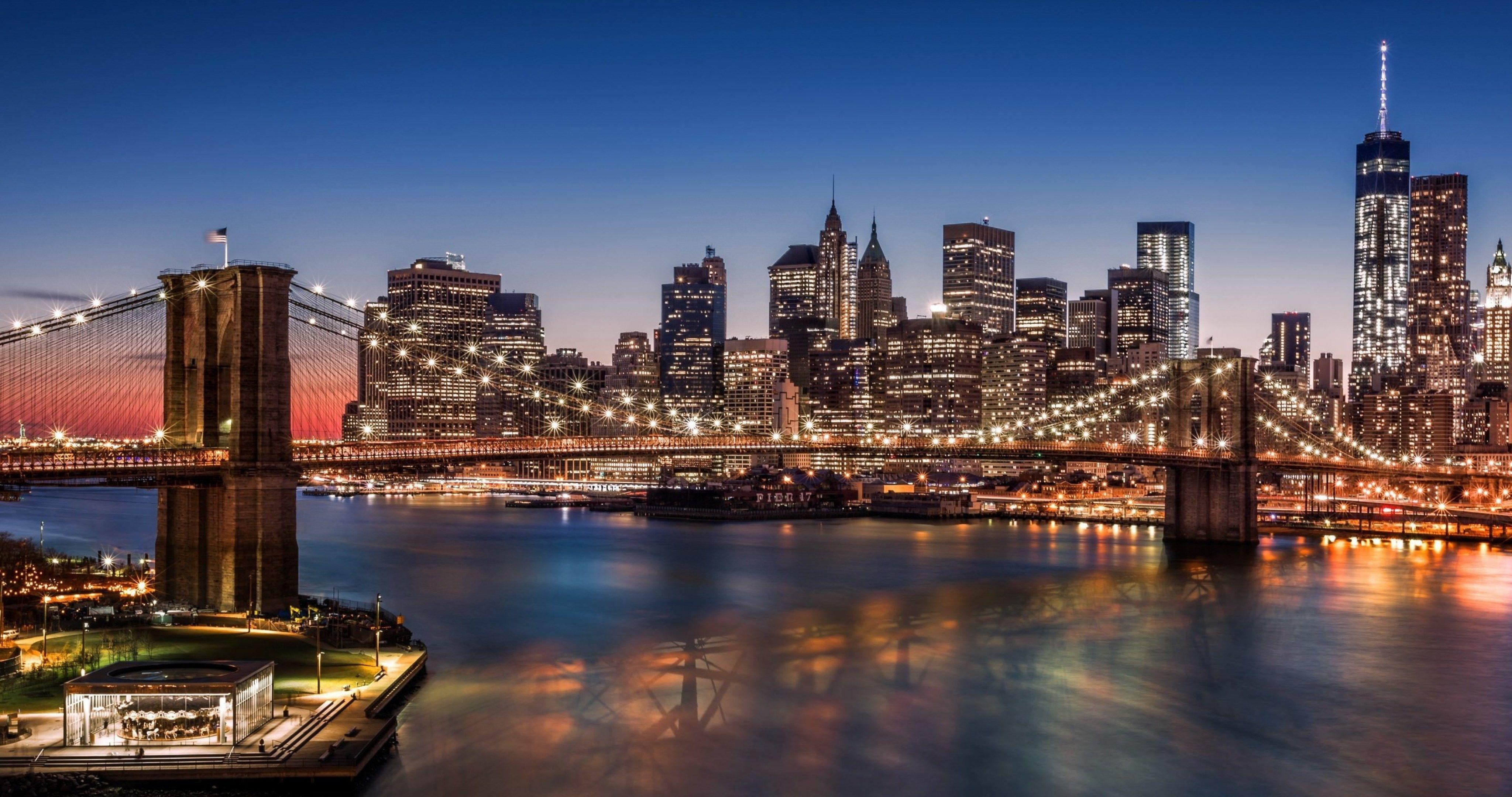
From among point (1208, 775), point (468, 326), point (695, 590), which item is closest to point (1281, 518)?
point (695, 590)

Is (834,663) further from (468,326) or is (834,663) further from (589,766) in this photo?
(468,326)

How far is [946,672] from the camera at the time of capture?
1246 inches

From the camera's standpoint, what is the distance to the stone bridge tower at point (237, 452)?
32.1 meters

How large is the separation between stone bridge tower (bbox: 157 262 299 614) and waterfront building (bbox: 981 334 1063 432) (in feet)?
477

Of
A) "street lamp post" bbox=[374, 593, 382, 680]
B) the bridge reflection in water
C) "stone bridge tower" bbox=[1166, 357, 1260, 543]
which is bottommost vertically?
the bridge reflection in water

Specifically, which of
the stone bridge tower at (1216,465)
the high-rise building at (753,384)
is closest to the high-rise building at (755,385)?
the high-rise building at (753,384)

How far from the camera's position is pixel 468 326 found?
91.5 metres

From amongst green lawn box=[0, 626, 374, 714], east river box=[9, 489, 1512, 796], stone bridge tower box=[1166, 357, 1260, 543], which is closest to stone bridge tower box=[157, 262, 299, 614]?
green lawn box=[0, 626, 374, 714]

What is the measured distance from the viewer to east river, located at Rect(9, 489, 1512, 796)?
23.4 meters

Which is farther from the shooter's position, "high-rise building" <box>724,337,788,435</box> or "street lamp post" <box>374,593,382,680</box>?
→ "high-rise building" <box>724,337,788,435</box>

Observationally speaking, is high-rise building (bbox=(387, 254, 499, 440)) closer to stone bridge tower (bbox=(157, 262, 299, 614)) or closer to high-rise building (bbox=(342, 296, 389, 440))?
high-rise building (bbox=(342, 296, 389, 440))

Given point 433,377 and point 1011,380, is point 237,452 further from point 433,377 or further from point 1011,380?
point 1011,380

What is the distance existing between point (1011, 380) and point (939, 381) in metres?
14.9

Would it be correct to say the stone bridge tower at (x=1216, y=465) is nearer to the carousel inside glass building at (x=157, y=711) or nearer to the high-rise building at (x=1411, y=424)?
the carousel inside glass building at (x=157, y=711)
